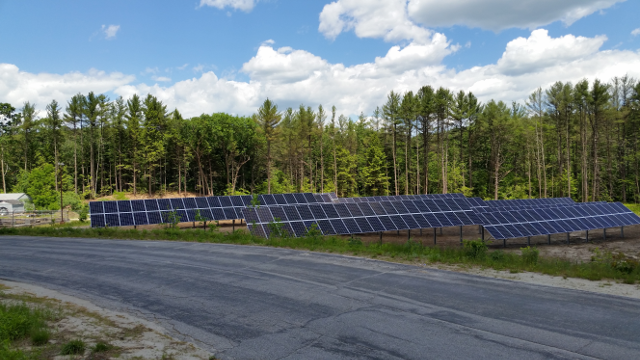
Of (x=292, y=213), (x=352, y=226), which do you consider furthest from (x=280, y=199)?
(x=352, y=226)

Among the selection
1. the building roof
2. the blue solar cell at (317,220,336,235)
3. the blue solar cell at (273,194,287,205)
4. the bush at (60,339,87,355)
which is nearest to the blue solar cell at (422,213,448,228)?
the blue solar cell at (317,220,336,235)

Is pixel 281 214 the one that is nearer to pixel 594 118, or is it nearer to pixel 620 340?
pixel 620 340

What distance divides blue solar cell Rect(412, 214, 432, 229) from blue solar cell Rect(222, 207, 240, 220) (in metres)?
13.1

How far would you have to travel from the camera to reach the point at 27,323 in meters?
6.81

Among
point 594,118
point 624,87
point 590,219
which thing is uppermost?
point 624,87

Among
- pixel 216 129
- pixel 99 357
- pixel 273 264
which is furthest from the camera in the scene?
pixel 216 129

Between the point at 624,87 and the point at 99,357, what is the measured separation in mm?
72117

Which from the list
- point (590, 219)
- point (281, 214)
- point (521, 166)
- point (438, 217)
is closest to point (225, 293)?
point (281, 214)

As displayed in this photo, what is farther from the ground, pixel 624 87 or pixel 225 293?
pixel 624 87

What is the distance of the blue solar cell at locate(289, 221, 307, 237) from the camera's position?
67.4ft

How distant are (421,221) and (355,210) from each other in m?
4.10

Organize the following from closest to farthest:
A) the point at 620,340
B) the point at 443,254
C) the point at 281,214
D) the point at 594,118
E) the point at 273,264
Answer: the point at 620,340 → the point at 273,264 → the point at 443,254 → the point at 281,214 → the point at 594,118

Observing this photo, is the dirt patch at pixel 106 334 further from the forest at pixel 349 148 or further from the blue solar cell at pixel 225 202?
the forest at pixel 349 148

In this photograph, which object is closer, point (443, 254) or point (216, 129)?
point (443, 254)
